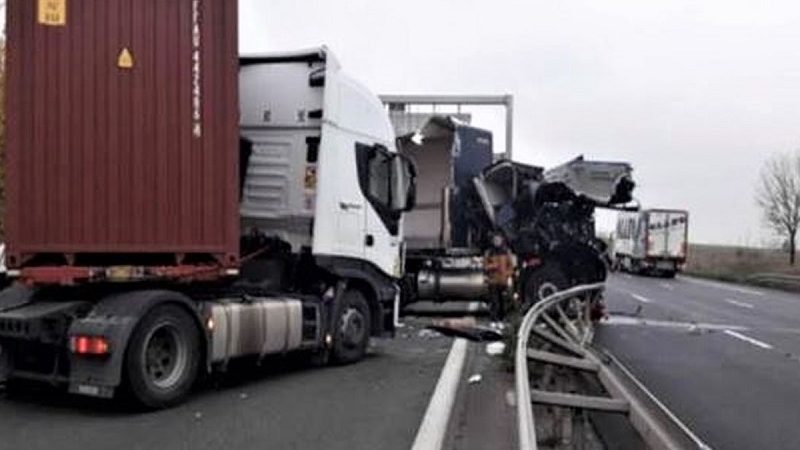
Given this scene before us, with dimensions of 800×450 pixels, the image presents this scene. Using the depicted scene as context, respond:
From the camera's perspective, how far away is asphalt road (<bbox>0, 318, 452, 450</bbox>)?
840cm

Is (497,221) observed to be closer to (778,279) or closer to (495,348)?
(495,348)

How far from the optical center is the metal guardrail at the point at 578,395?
25.0 ft

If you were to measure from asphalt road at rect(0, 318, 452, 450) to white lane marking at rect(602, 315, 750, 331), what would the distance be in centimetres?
1054

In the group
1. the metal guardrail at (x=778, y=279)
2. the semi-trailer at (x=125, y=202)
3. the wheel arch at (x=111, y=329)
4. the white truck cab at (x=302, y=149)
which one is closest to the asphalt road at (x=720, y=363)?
the white truck cab at (x=302, y=149)

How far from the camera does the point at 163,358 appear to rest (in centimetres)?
1012

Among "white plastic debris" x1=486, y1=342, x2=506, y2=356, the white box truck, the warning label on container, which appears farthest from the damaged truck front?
the white box truck

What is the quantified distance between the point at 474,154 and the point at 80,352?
1501 centimetres

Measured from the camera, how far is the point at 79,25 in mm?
9930

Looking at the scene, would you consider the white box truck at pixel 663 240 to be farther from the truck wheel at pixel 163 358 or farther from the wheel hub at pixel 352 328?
the truck wheel at pixel 163 358

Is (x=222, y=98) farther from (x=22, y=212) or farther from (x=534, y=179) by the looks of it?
(x=534, y=179)

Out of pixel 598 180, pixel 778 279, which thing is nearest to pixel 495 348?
pixel 598 180

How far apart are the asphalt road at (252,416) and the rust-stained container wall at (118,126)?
1.34m

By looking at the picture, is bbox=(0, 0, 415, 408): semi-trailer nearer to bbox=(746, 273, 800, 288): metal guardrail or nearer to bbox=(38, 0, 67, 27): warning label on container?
bbox=(38, 0, 67, 27): warning label on container

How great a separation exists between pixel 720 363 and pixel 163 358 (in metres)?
8.60
